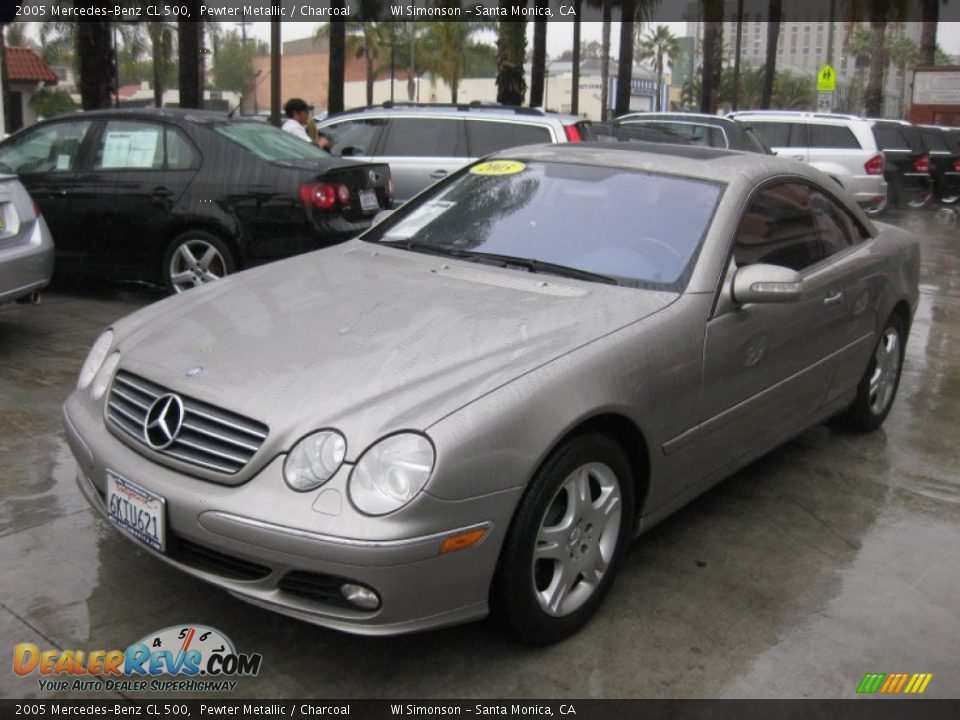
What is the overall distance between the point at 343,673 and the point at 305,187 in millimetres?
4730

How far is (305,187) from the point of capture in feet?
23.5

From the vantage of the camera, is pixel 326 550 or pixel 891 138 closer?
pixel 326 550

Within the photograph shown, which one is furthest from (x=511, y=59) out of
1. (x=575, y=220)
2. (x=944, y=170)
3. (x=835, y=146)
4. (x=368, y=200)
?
(x=575, y=220)

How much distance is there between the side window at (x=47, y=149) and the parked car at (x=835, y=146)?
1143 centimetres

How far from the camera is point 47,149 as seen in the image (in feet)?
25.5

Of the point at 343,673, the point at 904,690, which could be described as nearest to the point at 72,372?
the point at 343,673

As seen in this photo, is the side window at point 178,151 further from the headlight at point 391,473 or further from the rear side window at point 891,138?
the rear side window at point 891,138

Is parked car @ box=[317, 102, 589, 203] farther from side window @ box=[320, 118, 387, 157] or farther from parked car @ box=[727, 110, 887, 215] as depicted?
parked car @ box=[727, 110, 887, 215]

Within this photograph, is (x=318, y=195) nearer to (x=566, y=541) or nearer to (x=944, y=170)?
(x=566, y=541)

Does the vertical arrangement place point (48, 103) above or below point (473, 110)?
above

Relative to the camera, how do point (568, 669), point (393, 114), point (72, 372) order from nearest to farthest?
point (568, 669)
point (72, 372)
point (393, 114)

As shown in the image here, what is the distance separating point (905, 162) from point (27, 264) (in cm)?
1766

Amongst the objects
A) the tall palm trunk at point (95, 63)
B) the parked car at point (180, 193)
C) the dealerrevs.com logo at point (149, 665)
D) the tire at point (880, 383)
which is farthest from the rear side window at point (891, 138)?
the dealerrevs.com logo at point (149, 665)

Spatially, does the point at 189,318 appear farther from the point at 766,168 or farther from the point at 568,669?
the point at 766,168
